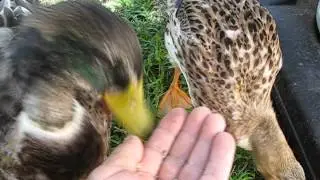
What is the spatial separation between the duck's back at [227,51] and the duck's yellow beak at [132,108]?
73 centimetres

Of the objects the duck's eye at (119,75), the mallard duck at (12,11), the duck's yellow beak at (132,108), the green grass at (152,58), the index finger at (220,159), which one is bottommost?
the green grass at (152,58)

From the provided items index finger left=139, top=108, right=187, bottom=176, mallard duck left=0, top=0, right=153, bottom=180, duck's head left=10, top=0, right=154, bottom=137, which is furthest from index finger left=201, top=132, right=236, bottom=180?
duck's head left=10, top=0, right=154, bottom=137

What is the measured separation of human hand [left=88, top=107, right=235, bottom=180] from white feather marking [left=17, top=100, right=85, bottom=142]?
1.00 feet

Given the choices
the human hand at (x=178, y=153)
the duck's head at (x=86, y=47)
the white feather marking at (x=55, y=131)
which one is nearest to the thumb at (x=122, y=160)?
the human hand at (x=178, y=153)

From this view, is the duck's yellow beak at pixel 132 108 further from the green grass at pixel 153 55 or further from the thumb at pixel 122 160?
the green grass at pixel 153 55

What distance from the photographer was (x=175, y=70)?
385 centimetres

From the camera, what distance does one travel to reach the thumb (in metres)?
2.51

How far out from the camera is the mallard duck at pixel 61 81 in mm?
2158

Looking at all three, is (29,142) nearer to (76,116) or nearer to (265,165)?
(76,116)

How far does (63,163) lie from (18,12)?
28.0 inches

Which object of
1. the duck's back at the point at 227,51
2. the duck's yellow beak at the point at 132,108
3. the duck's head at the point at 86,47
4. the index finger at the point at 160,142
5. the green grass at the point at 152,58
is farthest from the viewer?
the green grass at the point at 152,58

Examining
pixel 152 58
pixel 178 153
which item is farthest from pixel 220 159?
pixel 152 58

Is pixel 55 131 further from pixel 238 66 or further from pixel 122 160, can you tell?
pixel 238 66

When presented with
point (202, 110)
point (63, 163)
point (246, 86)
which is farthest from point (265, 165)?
point (63, 163)
